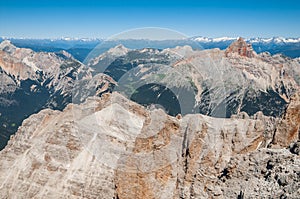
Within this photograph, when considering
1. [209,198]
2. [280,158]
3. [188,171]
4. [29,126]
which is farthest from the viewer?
[29,126]

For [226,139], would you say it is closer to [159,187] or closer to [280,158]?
[159,187]

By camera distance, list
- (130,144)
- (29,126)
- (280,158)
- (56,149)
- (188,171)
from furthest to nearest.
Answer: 1. (29,126)
2. (56,149)
3. (130,144)
4. (188,171)
5. (280,158)

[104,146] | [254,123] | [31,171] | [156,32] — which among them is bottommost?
[31,171]

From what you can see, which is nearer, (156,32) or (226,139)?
(226,139)

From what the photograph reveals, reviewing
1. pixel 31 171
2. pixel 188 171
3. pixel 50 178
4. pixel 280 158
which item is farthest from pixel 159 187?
pixel 31 171

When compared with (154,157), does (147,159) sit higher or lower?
lower

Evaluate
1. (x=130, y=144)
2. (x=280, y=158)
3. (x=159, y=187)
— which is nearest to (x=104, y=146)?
(x=130, y=144)

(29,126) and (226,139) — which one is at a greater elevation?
(226,139)

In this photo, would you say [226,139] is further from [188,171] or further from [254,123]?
[188,171]
